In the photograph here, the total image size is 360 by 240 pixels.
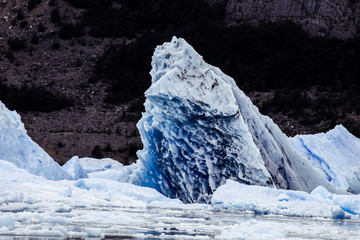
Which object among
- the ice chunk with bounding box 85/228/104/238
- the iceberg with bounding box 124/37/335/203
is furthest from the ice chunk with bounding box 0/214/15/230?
the iceberg with bounding box 124/37/335/203

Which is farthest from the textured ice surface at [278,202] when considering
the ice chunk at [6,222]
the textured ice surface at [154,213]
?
the ice chunk at [6,222]

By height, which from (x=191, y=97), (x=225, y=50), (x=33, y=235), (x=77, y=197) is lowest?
(x=33, y=235)

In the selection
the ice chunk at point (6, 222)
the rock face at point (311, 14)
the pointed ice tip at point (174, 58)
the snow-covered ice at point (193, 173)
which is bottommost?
the ice chunk at point (6, 222)

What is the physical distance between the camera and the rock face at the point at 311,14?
157 feet

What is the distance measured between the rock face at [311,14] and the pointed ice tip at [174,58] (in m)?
32.6

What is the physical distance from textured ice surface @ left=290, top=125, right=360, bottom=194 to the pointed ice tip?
249 inches

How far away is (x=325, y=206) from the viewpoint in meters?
13.6

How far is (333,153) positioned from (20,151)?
9773 millimetres

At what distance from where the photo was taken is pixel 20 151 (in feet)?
51.9

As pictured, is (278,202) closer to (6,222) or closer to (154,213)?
(154,213)

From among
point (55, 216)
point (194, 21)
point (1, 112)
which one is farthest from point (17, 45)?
point (55, 216)

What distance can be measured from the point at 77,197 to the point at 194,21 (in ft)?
129

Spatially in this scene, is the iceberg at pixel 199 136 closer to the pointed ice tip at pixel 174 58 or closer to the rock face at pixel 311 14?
the pointed ice tip at pixel 174 58

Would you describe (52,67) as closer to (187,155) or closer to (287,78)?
(287,78)
